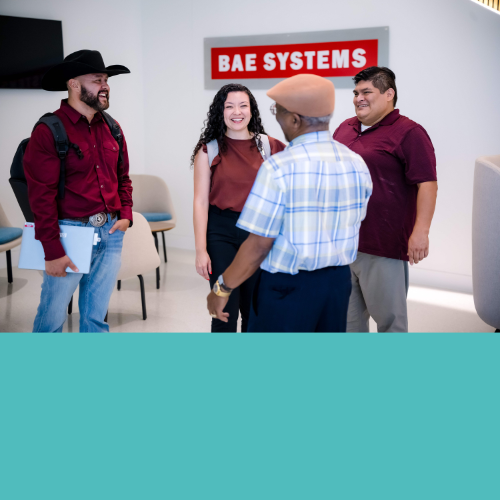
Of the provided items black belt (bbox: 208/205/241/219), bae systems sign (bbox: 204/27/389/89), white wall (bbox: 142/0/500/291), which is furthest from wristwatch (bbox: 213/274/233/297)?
bae systems sign (bbox: 204/27/389/89)

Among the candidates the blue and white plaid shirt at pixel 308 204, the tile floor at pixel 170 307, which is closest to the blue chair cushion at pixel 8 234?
the tile floor at pixel 170 307

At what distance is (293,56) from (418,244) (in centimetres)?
348

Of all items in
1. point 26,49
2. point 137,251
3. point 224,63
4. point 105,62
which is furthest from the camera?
point 105,62

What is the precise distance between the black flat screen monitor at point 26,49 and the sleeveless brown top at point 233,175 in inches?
152

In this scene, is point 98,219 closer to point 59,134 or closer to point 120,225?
point 120,225

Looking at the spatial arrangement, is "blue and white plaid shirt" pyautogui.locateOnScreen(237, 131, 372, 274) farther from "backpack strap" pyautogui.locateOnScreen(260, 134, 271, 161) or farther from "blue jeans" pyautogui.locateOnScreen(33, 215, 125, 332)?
"blue jeans" pyautogui.locateOnScreen(33, 215, 125, 332)

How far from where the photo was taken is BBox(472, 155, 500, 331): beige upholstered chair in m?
2.71

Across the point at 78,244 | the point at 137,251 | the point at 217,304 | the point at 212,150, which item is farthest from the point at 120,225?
the point at 137,251

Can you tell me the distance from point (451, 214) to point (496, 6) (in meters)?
1.74

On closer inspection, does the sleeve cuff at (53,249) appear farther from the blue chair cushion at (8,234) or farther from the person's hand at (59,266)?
the blue chair cushion at (8,234)

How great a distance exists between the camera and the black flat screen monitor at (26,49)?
209 inches

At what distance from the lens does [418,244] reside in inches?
A: 97.5

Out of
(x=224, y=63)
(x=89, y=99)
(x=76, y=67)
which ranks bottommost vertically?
(x=89, y=99)

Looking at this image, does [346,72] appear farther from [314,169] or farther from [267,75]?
[314,169]
